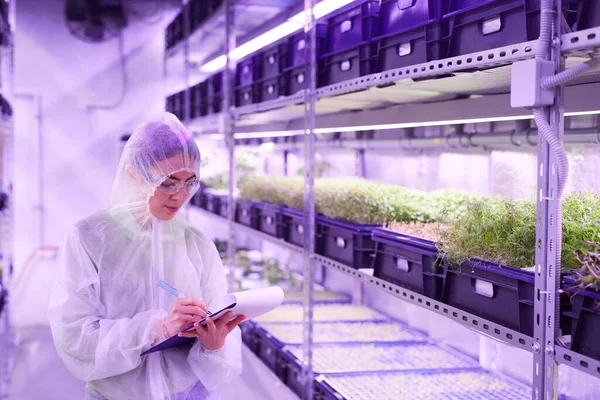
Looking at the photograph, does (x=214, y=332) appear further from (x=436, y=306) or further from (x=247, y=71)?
(x=247, y=71)

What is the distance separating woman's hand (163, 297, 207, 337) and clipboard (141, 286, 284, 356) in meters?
0.02

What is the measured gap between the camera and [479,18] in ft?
5.55

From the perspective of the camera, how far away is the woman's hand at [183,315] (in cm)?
175

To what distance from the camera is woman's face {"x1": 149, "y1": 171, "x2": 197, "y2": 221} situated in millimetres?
1936

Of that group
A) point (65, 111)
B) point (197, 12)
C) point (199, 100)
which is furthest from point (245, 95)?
point (65, 111)

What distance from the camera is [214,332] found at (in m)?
1.77

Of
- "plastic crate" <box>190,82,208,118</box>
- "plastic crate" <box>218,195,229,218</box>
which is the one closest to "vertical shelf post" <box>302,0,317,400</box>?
"plastic crate" <box>218,195,229,218</box>

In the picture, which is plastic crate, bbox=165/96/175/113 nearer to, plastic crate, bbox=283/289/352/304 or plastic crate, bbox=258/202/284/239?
plastic crate, bbox=283/289/352/304

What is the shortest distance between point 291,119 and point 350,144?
584mm

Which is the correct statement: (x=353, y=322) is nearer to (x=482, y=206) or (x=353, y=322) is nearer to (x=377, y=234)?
(x=377, y=234)

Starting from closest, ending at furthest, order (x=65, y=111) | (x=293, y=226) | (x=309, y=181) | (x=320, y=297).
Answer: (x=309, y=181) < (x=293, y=226) < (x=320, y=297) < (x=65, y=111)

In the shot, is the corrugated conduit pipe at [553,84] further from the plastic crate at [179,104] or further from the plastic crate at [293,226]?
the plastic crate at [179,104]

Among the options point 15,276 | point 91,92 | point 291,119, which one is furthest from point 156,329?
point 91,92

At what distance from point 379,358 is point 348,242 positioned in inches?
33.5
